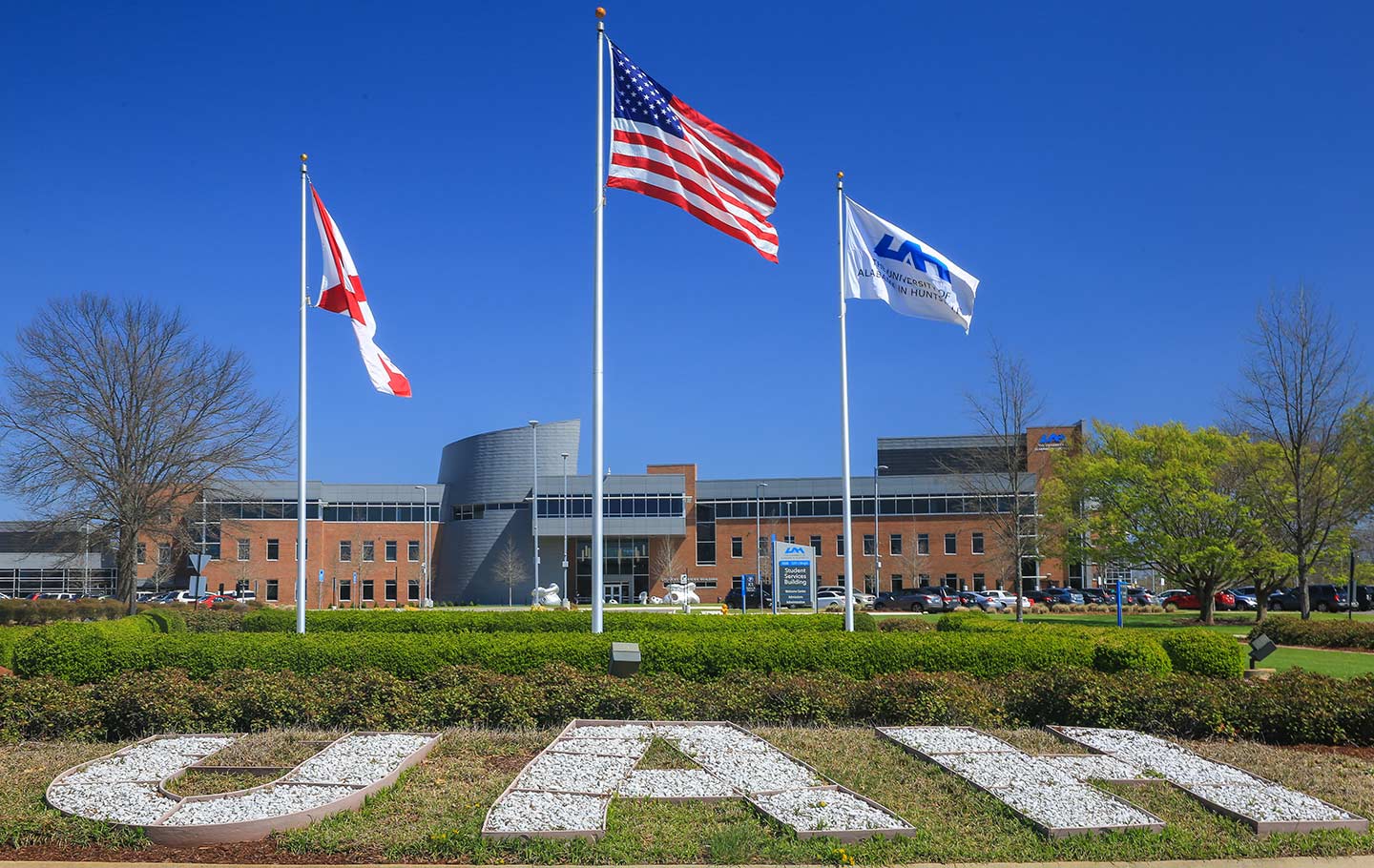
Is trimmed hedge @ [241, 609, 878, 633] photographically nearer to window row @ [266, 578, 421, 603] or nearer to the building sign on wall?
the building sign on wall

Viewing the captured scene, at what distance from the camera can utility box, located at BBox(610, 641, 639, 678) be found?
1426cm

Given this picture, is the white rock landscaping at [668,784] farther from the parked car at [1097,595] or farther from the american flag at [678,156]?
the parked car at [1097,595]

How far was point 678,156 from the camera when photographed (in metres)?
16.0

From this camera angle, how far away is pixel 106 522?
37.2 metres

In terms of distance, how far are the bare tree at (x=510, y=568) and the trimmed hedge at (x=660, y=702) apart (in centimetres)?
6104

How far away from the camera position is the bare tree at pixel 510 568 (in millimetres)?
74500

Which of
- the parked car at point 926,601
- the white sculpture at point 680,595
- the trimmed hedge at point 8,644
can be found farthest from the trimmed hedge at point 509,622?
the white sculpture at point 680,595

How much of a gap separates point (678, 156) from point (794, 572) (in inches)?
957

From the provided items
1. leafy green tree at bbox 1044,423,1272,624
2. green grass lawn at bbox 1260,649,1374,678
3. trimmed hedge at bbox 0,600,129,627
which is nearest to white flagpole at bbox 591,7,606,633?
green grass lawn at bbox 1260,649,1374,678

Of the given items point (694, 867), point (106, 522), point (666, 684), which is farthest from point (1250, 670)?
point (106, 522)

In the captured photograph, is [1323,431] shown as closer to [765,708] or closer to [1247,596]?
[765,708]

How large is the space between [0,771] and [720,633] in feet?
30.0

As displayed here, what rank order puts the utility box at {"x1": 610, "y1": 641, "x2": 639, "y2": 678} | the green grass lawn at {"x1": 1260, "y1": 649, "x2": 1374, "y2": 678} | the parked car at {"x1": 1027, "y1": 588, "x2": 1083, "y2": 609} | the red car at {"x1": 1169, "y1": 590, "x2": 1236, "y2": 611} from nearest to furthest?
Answer: the utility box at {"x1": 610, "y1": 641, "x2": 639, "y2": 678} < the green grass lawn at {"x1": 1260, "y1": 649, "x2": 1374, "y2": 678} < the red car at {"x1": 1169, "y1": 590, "x2": 1236, "y2": 611} < the parked car at {"x1": 1027, "y1": 588, "x2": 1083, "y2": 609}

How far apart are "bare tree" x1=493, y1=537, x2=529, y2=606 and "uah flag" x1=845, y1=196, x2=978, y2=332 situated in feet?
187
